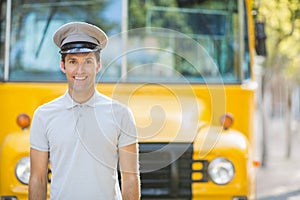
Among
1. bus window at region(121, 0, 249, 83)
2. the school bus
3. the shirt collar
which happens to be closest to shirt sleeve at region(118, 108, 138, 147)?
the shirt collar

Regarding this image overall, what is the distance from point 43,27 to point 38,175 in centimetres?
269

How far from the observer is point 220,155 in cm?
538

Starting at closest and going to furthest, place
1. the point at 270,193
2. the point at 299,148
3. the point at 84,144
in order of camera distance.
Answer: the point at 84,144 → the point at 270,193 → the point at 299,148

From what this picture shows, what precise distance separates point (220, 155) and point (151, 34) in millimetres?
1550

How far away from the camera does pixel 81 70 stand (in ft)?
10.9

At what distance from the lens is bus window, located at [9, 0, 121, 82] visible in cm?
567

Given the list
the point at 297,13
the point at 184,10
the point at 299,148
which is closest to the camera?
the point at 184,10

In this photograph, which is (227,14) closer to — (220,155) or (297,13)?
(220,155)

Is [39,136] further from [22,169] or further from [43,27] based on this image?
[43,27]

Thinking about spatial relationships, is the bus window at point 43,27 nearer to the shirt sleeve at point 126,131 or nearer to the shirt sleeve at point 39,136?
the shirt sleeve at point 39,136

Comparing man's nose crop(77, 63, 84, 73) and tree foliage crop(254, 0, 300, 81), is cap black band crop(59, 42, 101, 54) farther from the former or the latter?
tree foliage crop(254, 0, 300, 81)

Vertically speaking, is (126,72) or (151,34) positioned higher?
(151,34)

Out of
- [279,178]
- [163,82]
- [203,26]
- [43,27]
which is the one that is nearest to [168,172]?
[163,82]

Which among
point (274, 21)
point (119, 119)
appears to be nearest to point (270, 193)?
point (274, 21)
